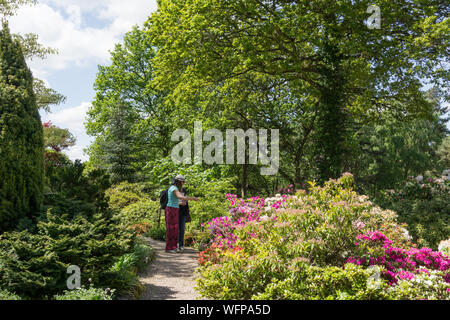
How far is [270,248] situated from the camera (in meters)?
4.37

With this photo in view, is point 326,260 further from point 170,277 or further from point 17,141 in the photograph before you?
point 17,141

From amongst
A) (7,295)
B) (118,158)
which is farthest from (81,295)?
(118,158)

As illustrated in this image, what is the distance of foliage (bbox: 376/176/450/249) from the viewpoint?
7.63 metres

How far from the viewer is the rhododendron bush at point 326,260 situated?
368 cm

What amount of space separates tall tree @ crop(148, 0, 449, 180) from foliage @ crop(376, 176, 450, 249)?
2020mm

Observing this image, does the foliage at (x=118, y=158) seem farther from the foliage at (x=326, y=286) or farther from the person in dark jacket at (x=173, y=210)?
the foliage at (x=326, y=286)

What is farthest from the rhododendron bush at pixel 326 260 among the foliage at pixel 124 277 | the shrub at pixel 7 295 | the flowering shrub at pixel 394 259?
the shrub at pixel 7 295

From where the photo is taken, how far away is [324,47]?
10.7 metres

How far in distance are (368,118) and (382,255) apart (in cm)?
911

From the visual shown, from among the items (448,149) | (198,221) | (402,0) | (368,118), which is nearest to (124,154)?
(198,221)

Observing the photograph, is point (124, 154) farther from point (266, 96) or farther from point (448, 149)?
point (448, 149)

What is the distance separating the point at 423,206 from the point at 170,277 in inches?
291
